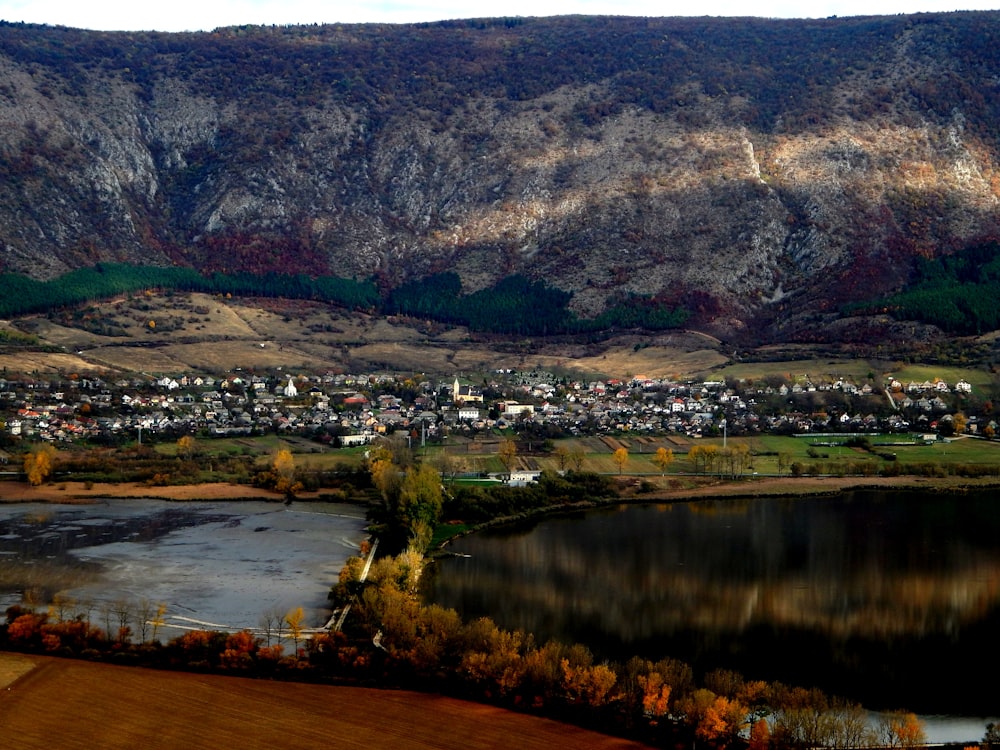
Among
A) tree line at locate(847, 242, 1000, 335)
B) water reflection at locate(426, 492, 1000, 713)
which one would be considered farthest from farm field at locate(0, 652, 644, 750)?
tree line at locate(847, 242, 1000, 335)

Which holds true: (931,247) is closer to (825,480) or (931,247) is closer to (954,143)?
(954,143)

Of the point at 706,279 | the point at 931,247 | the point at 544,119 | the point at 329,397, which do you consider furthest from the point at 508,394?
the point at 544,119

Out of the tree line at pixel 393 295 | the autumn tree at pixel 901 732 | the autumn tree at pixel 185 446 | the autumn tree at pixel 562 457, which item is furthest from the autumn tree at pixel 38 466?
the autumn tree at pixel 901 732

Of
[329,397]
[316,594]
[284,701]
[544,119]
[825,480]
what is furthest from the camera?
[544,119]

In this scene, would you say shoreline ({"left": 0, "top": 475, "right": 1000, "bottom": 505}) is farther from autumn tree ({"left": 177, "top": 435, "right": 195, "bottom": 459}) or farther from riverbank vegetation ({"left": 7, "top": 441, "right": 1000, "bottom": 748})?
riverbank vegetation ({"left": 7, "top": 441, "right": 1000, "bottom": 748})

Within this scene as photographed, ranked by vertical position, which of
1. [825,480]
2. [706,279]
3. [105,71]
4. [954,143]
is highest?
[105,71]

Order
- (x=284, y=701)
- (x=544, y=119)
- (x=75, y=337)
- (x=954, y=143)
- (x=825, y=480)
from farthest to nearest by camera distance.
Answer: (x=544, y=119), (x=954, y=143), (x=75, y=337), (x=825, y=480), (x=284, y=701)

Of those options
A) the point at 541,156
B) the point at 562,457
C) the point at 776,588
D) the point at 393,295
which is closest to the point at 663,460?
the point at 562,457

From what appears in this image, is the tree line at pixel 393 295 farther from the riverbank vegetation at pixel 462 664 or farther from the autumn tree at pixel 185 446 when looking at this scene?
the riverbank vegetation at pixel 462 664
